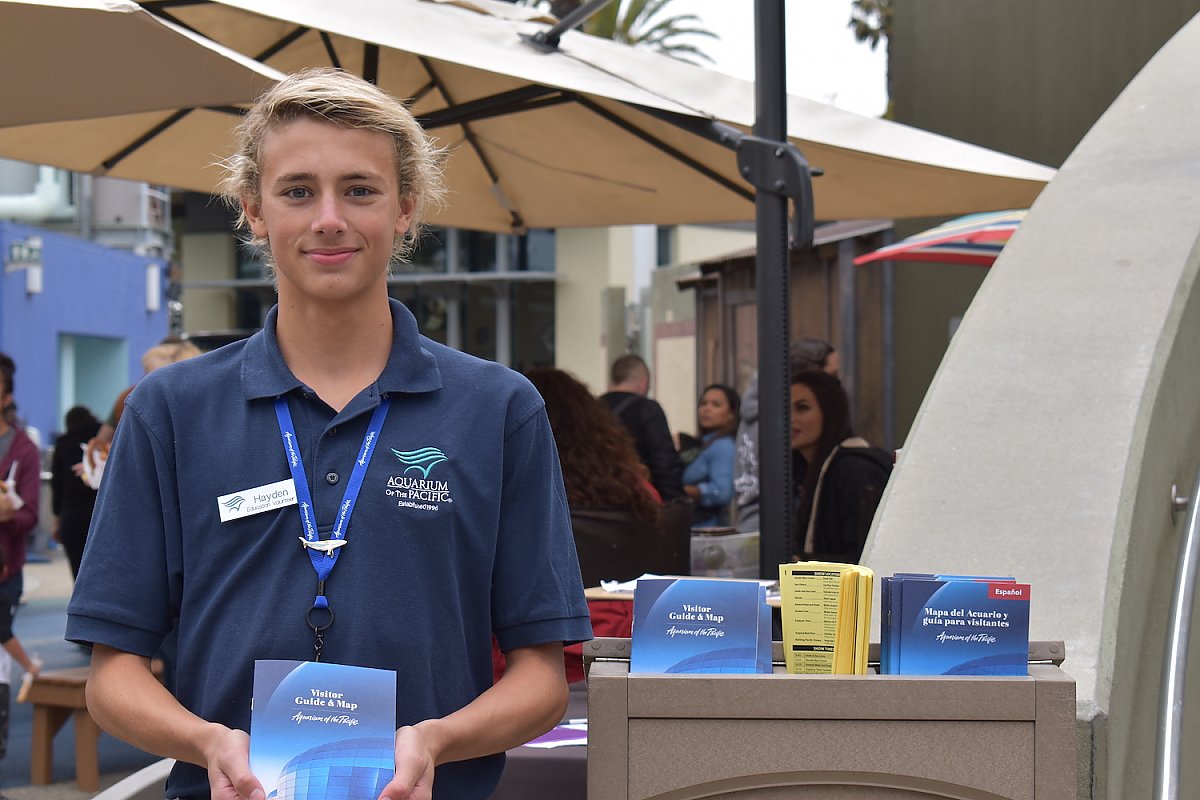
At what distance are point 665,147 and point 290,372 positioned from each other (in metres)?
4.76

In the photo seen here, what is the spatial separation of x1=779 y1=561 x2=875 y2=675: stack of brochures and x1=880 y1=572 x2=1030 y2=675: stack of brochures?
0.17ft

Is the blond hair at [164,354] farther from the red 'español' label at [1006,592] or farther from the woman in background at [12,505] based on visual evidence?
the red 'español' label at [1006,592]

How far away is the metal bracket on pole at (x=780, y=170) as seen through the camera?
4.34 metres

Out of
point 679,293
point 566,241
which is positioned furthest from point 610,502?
point 566,241

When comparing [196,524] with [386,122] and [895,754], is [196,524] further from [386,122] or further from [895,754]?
[895,754]

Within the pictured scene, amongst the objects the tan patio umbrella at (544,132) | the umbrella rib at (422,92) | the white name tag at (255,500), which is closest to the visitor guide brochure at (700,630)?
the white name tag at (255,500)

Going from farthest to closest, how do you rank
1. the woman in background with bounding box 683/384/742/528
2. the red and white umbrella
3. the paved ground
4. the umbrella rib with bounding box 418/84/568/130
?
1. the red and white umbrella
2. the woman in background with bounding box 683/384/742/528
3. the paved ground
4. the umbrella rib with bounding box 418/84/568/130

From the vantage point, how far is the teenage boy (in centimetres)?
172

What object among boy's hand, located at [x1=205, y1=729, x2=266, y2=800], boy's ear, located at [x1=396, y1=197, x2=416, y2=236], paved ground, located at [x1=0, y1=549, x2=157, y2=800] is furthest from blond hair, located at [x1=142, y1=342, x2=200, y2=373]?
boy's hand, located at [x1=205, y1=729, x2=266, y2=800]

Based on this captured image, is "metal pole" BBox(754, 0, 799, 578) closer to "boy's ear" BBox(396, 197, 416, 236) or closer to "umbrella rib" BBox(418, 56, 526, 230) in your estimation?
"umbrella rib" BBox(418, 56, 526, 230)

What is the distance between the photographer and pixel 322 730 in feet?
5.29

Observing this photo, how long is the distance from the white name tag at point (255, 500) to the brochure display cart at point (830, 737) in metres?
0.52

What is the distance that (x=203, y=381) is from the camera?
1.82 meters

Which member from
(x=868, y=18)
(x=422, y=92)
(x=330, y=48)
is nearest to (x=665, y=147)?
(x=422, y=92)
